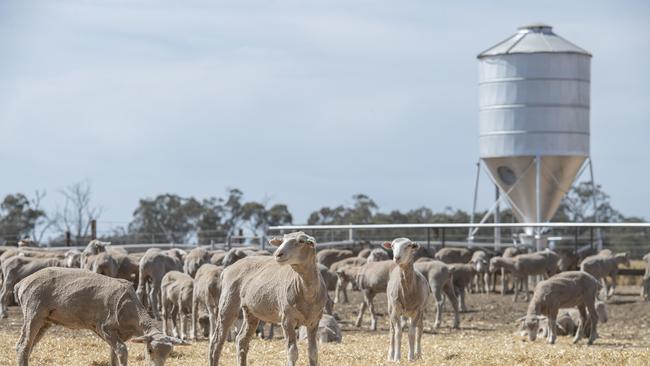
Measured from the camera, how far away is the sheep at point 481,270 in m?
36.5

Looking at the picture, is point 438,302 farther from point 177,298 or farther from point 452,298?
point 177,298

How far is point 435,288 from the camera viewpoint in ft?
95.7

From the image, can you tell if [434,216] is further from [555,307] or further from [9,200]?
[555,307]

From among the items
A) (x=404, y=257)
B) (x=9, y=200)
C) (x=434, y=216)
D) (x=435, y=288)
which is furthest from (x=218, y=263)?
(x=434, y=216)

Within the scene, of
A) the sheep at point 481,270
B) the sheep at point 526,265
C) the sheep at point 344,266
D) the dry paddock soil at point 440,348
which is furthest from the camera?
the sheep at point 481,270

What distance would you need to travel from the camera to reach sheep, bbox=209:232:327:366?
1623 cm

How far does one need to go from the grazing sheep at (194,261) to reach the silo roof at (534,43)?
2292 cm

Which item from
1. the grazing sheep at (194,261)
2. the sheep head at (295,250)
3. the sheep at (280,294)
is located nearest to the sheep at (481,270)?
the grazing sheep at (194,261)

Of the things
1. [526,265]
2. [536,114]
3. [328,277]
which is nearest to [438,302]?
→ [328,277]

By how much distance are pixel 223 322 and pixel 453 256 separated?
22.6 m

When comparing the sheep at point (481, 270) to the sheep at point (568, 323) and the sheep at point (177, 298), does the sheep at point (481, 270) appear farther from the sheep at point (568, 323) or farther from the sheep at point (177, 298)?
the sheep at point (177, 298)

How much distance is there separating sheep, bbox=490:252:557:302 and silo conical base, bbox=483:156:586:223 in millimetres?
15029

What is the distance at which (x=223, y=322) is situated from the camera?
17.4 metres

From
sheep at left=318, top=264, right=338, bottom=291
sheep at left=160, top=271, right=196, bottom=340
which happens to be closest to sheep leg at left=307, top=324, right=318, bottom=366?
sheep at left=160, top=271, right=196, bottom=340
